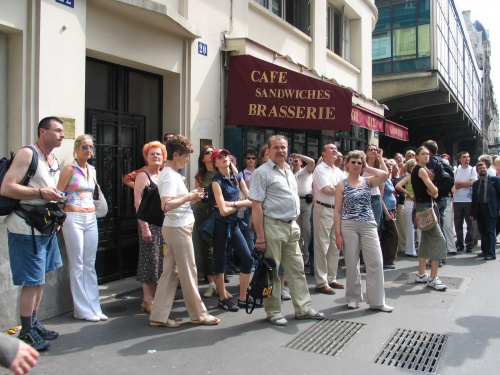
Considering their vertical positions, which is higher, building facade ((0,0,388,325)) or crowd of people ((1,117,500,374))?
building facade ((0,0,388,325))

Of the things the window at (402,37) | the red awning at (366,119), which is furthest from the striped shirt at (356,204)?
the window at (402,37)

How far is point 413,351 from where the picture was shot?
159 inches

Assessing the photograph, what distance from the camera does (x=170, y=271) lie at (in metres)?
4.65

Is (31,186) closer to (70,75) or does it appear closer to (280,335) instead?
(70,75)

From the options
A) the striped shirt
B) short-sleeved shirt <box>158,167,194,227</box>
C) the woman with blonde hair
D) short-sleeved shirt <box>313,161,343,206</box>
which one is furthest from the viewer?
short-sleeved shirt <box>313,161,343,206</box>

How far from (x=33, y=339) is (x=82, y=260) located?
3.41ft

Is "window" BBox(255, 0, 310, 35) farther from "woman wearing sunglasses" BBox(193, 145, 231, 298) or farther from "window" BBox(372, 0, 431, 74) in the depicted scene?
"window" BBox(372, 0, 431, 74)

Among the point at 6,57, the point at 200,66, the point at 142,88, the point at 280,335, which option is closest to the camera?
the point at 280,335

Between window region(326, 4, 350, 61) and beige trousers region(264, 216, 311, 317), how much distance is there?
32.4 ft

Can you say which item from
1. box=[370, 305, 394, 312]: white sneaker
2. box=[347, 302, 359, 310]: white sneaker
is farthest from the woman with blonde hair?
box=[370, 305, 394, 312]: white sneaker

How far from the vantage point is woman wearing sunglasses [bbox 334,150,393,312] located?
5.25m

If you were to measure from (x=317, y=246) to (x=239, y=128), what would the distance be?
278 cm

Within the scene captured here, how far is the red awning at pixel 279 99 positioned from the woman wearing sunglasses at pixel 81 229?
358 cm

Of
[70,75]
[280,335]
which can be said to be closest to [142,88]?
[70,75]
